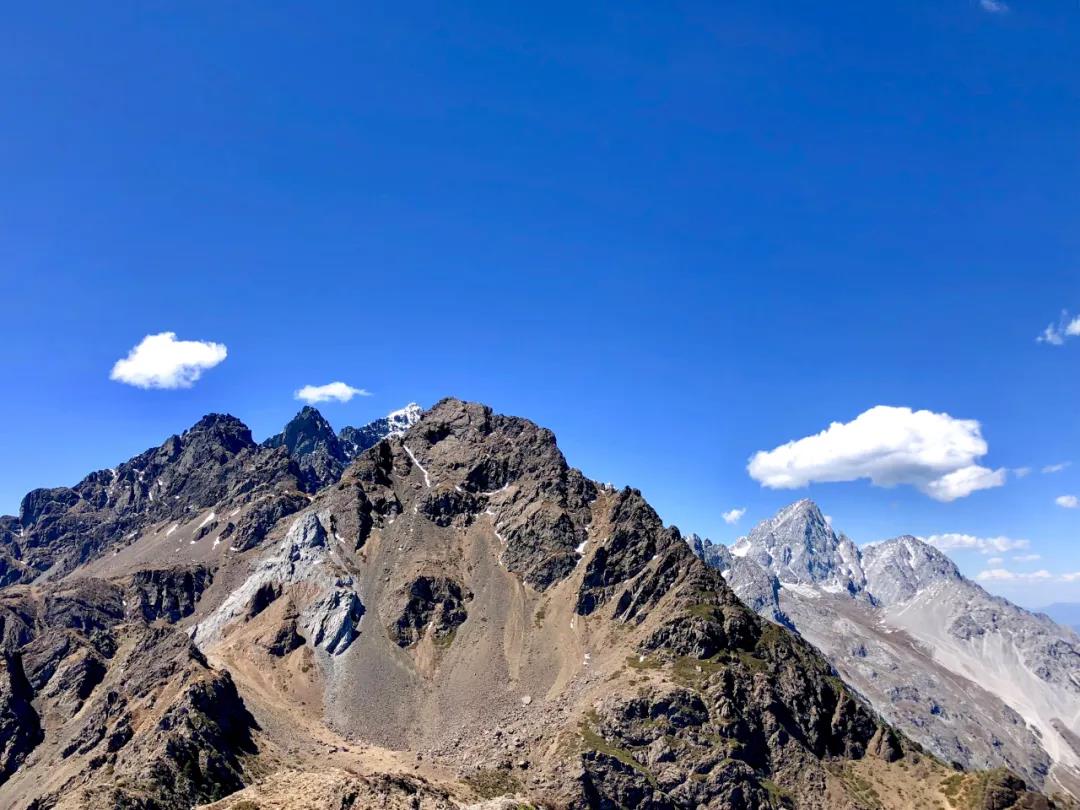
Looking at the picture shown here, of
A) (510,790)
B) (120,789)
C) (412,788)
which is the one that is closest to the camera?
(412,788)

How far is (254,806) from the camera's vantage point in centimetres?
9750

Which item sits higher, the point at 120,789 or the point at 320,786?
the point at 320,786

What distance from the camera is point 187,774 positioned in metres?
192

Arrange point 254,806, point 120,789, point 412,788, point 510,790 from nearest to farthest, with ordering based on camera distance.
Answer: point 254,806 < point 412,788 < point 120,789 < point 510,790

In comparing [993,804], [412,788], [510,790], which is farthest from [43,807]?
[993,804]

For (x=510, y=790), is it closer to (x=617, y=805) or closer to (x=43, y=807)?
(x=617, y=805)

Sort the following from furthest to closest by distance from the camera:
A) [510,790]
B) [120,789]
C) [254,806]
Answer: [510,790] < [120,789] < [254,806]

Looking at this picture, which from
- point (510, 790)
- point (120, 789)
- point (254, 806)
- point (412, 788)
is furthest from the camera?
point (510, 790)

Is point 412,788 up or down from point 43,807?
up

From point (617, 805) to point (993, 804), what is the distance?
104793mm

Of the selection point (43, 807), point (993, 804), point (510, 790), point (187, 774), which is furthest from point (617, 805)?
point (43, 807)

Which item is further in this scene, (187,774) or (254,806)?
(187,774)

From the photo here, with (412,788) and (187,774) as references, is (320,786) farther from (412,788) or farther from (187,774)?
(187,774)

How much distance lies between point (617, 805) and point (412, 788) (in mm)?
105315
